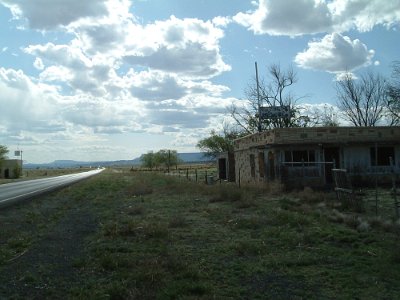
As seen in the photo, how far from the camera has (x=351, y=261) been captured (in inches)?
338

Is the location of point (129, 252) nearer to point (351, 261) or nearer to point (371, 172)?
point (351, 261)

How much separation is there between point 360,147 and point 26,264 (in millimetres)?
24864

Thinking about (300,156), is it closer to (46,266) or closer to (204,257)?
(204,257)

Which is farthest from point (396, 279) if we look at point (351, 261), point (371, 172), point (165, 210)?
point (371, 172)

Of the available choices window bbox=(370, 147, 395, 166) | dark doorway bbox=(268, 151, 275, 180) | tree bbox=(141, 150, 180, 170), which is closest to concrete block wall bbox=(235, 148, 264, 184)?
dark doorway bbox=(268, 151, 275, 180)

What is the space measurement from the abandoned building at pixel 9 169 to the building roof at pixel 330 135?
63.6 metres

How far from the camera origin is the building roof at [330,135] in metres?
28.8

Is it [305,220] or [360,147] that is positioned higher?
[360,147]

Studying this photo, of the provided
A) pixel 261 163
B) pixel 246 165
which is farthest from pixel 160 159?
pixel 261 163

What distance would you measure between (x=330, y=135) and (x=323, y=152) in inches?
44.4

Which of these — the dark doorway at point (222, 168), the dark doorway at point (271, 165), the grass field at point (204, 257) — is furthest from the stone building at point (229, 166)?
the grass field at point (204, 257)

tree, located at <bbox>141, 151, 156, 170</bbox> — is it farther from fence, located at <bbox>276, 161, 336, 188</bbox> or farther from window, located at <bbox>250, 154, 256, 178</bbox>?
fence, located at <bbox>276, 161, 336, 188</bbox>

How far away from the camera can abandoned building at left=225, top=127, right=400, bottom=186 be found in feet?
93.5

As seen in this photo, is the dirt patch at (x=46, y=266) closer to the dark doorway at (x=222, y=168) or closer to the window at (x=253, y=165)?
the window at (x=253, y=165)
